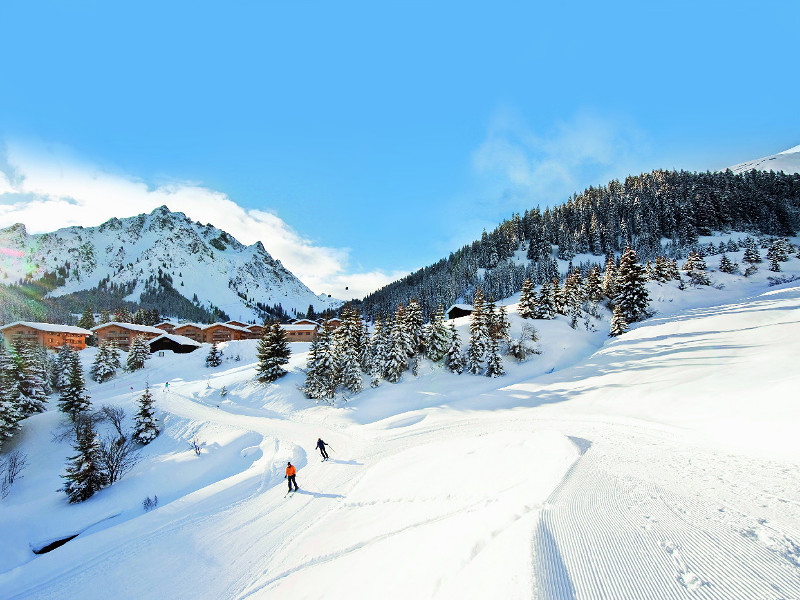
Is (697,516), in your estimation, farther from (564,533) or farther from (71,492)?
(71,492)

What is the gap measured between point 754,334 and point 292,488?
110 feet

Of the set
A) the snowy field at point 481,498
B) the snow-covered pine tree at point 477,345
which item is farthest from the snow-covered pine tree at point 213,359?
the snow-covered pine tree at point 477,345

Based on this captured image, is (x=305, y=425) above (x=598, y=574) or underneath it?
underneath

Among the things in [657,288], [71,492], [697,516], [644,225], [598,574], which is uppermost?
[644,225]

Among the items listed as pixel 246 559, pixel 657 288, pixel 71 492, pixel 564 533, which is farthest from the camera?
pixel 657 288

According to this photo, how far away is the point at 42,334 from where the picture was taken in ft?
219

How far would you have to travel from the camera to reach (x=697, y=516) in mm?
6121

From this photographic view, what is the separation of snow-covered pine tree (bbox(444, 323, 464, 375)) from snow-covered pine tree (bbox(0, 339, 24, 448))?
1596 inches

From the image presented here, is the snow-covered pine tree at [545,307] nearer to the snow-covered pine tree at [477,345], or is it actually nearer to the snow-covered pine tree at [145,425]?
the snow-covered pine tree at [477,345]

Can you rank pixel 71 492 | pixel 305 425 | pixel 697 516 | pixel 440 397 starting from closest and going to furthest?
1. pixel 697 516
2. pixel 71 492
3. pixel 305 425
4. pixel 440 397

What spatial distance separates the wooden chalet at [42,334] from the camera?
64250 millimetres

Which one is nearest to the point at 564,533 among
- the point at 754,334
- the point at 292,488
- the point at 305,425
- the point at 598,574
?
the point at 598,574

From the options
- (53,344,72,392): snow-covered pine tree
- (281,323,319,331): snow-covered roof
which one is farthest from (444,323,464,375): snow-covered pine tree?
(53,344,72,392): snow-covered pine tree

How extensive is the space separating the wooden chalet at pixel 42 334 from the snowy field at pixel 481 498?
54257mm
